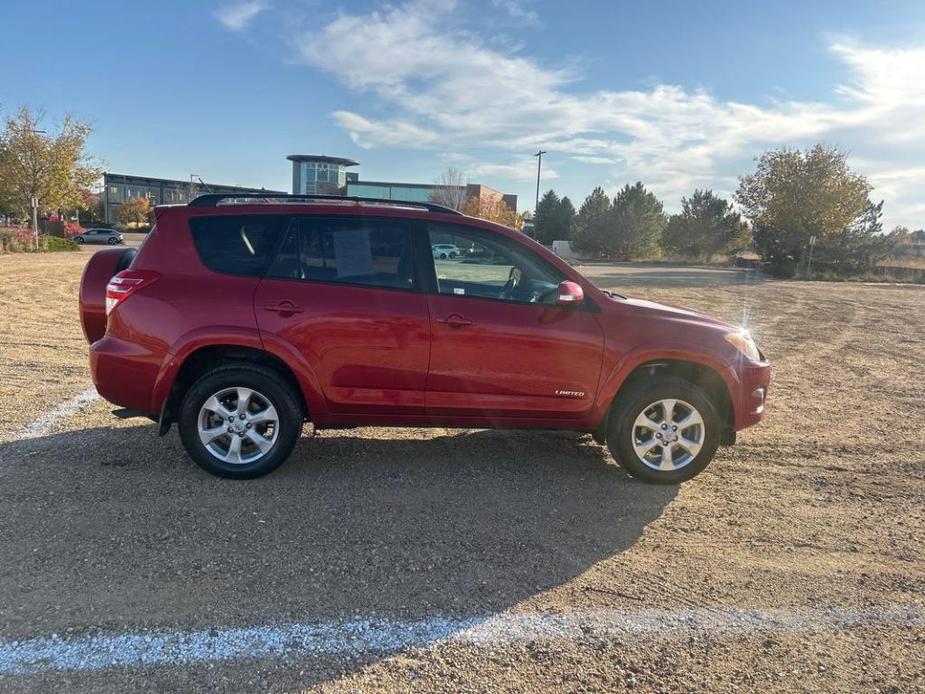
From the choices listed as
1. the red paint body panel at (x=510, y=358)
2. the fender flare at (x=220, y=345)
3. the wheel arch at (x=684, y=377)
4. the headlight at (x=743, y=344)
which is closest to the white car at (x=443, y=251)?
the red paint body panel at (x=510, y=358)

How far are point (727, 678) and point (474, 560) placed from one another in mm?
1336

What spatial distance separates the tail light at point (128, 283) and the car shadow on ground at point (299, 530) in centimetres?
125

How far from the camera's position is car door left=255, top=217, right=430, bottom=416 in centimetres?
409

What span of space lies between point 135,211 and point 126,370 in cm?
7467

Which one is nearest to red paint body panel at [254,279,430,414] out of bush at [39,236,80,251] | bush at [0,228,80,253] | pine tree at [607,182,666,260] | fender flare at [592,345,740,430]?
fender flare at [592,345,740,430]

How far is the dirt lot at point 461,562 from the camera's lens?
2.52 metres

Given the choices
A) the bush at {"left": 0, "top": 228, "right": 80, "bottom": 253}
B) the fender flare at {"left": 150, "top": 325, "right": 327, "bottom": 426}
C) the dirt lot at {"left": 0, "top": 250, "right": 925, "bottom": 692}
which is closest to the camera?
the dirt lot at {"left": 0, "top": 250, "right": 925, "bottom": 692}

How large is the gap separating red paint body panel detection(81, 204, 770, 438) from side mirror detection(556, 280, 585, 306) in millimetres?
121

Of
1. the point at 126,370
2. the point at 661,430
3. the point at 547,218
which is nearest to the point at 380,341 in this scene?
the point at 126,370

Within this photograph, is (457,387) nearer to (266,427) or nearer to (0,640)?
(266,427)

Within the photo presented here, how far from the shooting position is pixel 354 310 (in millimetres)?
4094

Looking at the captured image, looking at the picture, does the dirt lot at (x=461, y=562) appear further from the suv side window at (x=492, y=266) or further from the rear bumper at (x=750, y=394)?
the suv side window at (x=492, y=266)

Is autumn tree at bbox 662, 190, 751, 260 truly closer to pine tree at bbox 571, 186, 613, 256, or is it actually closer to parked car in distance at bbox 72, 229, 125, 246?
pine tree at bbox 571, 186, 613, 256

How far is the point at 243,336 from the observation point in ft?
13.3
